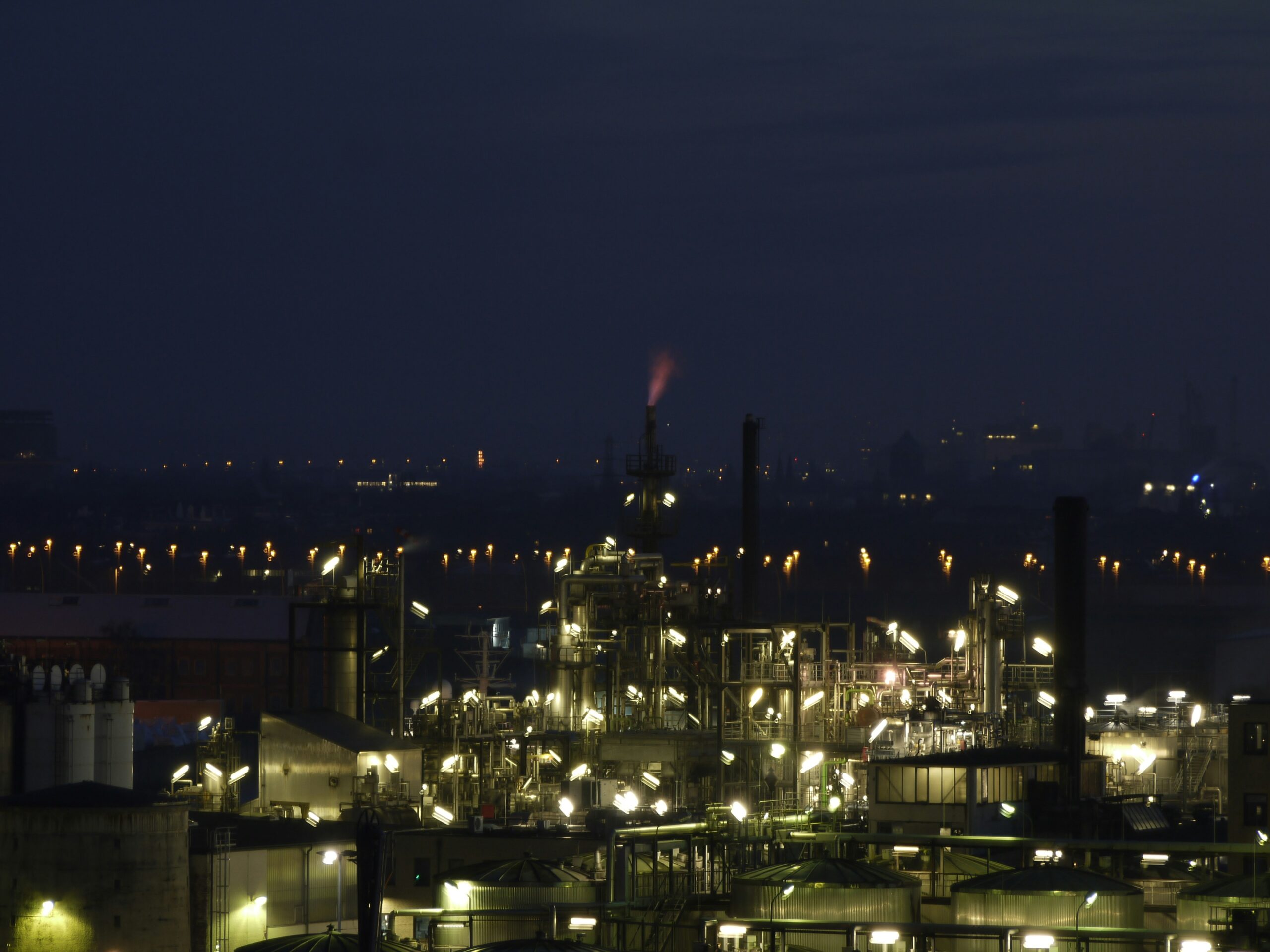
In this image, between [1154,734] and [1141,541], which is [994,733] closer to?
[1154,734]

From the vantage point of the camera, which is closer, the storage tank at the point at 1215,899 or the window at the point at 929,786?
the storage tank at the point at 1215,899

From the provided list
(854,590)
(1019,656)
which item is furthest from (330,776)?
(854,590)

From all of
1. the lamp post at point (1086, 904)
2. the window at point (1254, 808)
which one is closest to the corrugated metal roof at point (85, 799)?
the lamp post at point (1086, 904)

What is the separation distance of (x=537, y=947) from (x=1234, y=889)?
10124 mm

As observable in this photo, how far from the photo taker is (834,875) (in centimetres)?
3064

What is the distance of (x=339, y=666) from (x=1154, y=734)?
21878 millimetres

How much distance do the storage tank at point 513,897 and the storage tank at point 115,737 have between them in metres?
10.7

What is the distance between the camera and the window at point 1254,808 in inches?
1735

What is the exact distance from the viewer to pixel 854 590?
151 m

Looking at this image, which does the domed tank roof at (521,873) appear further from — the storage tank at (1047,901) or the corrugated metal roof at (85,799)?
the storage tank at (1047,901)

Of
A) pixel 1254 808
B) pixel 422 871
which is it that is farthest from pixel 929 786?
pixel 422 871

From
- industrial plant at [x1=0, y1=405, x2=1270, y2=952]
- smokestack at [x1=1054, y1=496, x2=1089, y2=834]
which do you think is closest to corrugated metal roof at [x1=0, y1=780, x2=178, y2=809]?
industrial plant at [x1=0, y1=405, x2=1270, y2=952]

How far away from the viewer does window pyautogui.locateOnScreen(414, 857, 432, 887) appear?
38375 millimetres

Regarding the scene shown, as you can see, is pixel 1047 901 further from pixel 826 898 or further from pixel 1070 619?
pixel 1070 619
